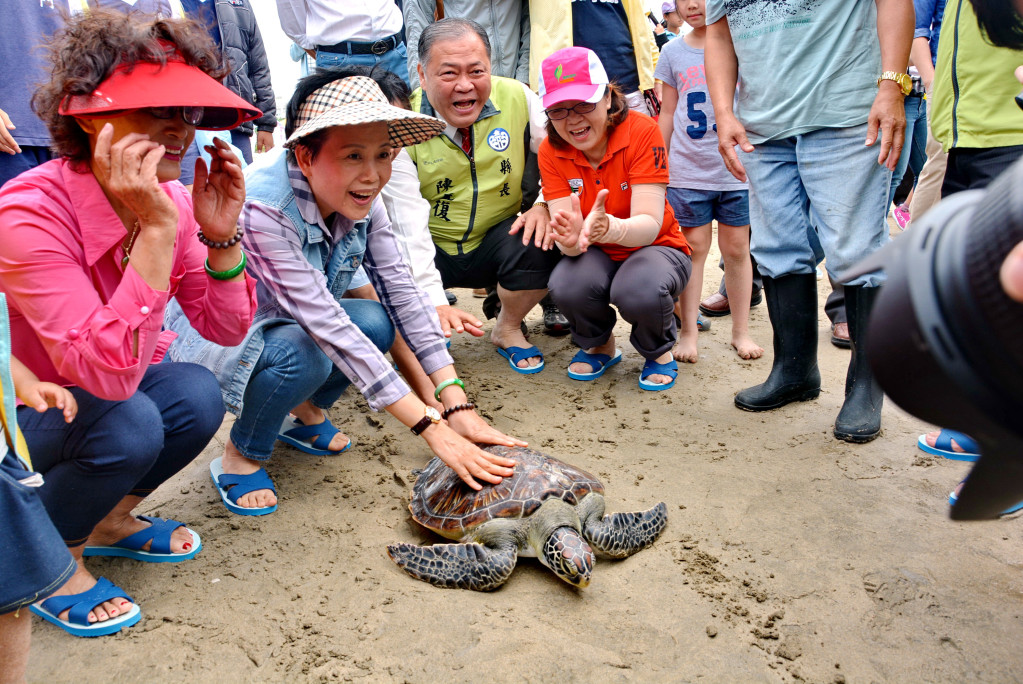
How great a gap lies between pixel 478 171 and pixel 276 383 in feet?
4.88

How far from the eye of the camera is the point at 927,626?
5.17 feet

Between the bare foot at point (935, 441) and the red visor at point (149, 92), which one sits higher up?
the red visor at point (149, 92)

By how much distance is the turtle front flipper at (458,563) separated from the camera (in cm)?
183

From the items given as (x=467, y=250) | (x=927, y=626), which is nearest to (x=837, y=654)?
(x=927, y=626)

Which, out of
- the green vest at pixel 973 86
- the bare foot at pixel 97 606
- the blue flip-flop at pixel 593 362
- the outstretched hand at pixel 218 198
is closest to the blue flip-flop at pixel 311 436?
the bare foot at pixel 97 606

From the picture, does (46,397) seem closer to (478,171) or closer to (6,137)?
(6,137)

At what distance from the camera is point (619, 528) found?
6.31ft

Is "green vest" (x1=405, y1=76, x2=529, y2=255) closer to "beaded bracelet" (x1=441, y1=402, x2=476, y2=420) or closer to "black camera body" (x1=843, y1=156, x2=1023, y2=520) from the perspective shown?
"beaded bracelet" (x1=441, y1=402, x2=476, y2=420)

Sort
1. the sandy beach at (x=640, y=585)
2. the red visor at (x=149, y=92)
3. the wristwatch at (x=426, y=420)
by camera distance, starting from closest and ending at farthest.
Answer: the red visor at (x=149, y=92) → the sandy beach at (x=640, y=585) → the wristwatch at (x=426, y=420)

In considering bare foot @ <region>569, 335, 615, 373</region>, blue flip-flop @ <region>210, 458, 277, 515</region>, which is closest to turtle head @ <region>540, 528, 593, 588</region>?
blue flip-flop @ <region>210, 458, 277, 515</region>

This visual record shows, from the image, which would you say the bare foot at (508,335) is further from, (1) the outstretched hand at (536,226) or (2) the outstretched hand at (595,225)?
(2) the outstretched hand at (595,225)

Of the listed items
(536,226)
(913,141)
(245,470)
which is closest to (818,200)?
(536,226)

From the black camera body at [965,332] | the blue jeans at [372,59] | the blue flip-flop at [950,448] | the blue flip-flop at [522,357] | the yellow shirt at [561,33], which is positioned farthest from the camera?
the blue jeans at [372,59]

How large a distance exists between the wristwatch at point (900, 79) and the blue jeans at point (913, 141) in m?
0.14
